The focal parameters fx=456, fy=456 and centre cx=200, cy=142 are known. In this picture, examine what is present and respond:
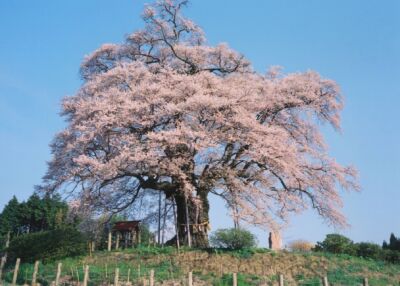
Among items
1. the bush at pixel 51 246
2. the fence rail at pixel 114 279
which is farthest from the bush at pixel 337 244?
the bush at pixel 51 246

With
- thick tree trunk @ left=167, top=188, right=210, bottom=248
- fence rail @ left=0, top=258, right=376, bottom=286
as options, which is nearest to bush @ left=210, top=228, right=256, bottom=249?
thick tree trunk @ left=167, top=188, right=210, bottom=248

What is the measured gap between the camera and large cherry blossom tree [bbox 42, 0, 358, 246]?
21562 mm

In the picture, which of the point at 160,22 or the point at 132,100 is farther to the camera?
the point at 160,22

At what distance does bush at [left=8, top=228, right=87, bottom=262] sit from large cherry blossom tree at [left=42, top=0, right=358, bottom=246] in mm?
2731

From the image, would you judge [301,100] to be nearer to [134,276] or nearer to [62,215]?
[134,276]

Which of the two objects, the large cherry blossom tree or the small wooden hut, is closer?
the large cherry blossom tree

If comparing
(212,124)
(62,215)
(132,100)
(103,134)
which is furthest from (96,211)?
(62,215)

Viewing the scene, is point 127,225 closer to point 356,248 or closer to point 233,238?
point 233,238

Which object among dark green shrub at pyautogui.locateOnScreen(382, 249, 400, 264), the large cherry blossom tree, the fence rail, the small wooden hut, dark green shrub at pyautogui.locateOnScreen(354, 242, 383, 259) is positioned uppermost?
the large cherry blossom tree

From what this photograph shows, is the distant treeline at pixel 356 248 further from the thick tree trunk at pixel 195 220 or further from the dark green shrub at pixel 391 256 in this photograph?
the thick tree trunk at pixel 195 220

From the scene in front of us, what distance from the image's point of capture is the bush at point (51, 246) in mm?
23312

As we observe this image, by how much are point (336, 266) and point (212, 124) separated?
8688 mm

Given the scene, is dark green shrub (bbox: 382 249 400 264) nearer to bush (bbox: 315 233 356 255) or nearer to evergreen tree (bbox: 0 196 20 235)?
bush (bbox: 315 233 356 255)

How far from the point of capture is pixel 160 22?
86.7 feet
